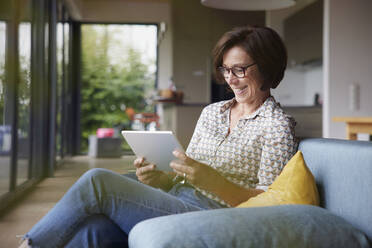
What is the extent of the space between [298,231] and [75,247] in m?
0.69

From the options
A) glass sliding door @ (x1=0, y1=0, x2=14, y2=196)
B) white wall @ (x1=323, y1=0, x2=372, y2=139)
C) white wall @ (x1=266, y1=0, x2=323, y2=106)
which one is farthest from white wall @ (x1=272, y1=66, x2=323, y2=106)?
glass sliding door @ (x1=0, y1=0, x2=14, y2=196)

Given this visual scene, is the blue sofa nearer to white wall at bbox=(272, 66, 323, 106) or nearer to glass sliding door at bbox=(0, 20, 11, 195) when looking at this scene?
glass sliding door at bbox=(0, 20, 11, 195)

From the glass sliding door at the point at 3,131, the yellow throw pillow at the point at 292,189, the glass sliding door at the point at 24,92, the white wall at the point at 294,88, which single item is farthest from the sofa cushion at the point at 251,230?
the white wall at the point at 294,88

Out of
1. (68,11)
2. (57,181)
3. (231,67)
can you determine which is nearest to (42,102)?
(57,181)

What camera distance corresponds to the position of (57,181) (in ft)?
16.1

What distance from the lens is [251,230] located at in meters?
1.20

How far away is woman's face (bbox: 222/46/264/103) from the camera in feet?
5.78

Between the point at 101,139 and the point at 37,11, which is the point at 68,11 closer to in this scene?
the point at 101,139

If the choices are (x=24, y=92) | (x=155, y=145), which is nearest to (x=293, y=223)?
(x=155, y=145)

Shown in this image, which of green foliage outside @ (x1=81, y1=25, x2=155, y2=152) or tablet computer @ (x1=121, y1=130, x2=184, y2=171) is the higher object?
green foliage outside @ (x1=81, y1=25, x2=155, y2=152)

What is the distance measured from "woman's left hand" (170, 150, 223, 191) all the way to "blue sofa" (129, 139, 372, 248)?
184 mm

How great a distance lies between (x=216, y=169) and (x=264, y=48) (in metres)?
0.50

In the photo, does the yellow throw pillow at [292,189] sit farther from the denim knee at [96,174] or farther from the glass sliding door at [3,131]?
the glass sliding door at [3,131]

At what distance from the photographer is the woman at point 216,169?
4.73ft
